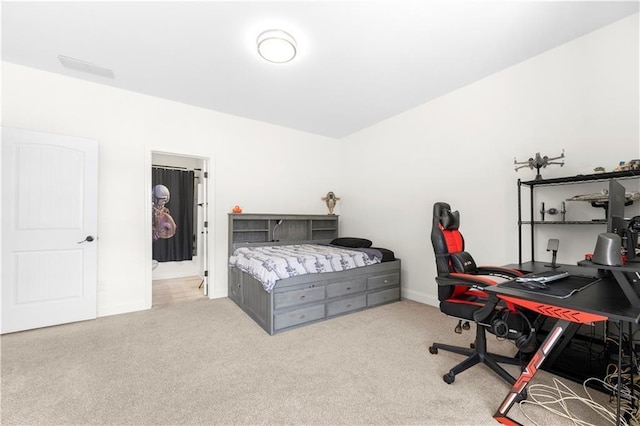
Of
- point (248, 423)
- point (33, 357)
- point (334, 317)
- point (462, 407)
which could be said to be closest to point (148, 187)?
point (33, 357)

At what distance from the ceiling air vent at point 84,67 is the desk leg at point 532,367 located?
435 centimetres

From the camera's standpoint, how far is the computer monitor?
1491 millimetres

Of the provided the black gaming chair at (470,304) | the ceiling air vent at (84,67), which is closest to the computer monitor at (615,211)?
the black gaming chair at (470,304)

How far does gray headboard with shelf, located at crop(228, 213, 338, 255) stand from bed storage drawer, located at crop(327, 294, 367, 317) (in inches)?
59.4

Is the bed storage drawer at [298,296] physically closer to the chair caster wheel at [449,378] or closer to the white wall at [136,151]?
the chair caster wheel at [449,378]

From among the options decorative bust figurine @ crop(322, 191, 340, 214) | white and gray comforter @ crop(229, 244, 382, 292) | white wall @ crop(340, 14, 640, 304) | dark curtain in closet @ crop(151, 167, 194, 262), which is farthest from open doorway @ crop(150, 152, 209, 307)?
white wall @ crop(340, 14, 640, 304)

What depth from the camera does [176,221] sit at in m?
5.50

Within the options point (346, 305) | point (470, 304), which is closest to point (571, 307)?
point (470, 304)

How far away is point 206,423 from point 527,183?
3091 mm

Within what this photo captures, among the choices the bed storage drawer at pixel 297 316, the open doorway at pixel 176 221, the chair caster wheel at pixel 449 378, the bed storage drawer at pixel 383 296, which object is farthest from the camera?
the open doorway at pixel 176 221

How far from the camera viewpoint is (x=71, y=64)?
2.90 metres

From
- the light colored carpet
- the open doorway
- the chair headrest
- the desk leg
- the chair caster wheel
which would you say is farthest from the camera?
the open doorway

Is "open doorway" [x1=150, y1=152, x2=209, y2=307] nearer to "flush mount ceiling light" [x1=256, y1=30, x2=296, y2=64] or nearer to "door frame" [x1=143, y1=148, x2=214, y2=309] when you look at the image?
"door frame" [x1=143, y1=148, x2=214, y2=309]

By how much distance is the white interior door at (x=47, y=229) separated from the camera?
279 cm
